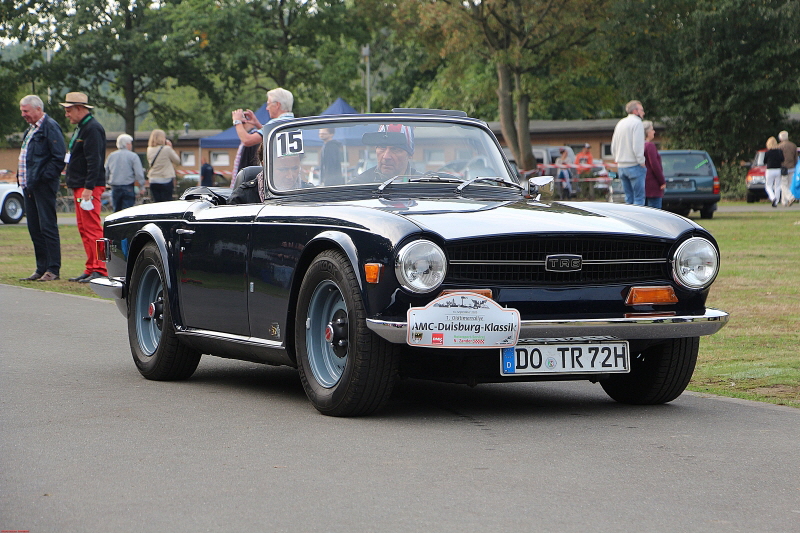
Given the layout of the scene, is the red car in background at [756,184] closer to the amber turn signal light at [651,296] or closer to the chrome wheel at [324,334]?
the amber turn signal light at [651,296]

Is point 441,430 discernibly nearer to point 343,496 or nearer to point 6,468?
point 343,496

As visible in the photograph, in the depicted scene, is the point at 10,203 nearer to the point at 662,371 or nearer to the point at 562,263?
the point at 662,371

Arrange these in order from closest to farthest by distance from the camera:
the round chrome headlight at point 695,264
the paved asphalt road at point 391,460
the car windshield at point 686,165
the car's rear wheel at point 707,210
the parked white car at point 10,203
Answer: the paved asphalt road at point 391,460 < the round chrome headlight at point 695,264 < the car's rear wheel at point 707,210 < the car windshield at point 686,165 < the parked white car at point 10,203

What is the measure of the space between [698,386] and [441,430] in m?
2.10

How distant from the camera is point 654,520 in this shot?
4258 millimetres

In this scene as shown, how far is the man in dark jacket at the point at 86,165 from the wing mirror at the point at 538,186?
24.0 ft

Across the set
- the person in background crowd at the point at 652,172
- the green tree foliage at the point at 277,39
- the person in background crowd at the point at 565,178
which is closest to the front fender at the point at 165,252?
the person in background crowd at the point at 652,172

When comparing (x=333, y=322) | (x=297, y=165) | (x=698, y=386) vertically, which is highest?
(x=297, y=165)

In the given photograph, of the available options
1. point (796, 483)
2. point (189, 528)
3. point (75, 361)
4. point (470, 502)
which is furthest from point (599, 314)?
point (75, 361)

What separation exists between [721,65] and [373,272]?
1758 inches

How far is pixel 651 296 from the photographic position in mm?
6293

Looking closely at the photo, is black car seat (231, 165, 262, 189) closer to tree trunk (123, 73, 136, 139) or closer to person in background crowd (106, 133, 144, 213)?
person in background crowd (106, 133, 144, 213)

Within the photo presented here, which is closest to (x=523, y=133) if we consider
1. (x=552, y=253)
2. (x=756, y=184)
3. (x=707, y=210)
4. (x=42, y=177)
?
(x=756, y=184)

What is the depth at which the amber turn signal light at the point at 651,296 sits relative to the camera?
6258 mm
